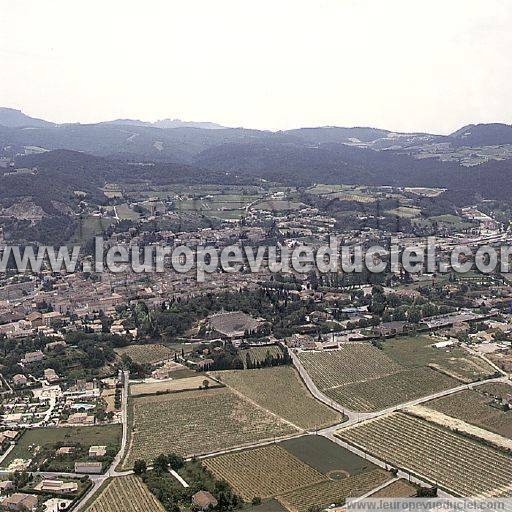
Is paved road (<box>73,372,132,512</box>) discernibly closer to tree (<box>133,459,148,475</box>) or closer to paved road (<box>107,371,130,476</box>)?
paved road (<box>107,371,130,476</box>)

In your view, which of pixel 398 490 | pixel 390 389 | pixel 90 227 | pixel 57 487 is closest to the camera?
pixel 398 490

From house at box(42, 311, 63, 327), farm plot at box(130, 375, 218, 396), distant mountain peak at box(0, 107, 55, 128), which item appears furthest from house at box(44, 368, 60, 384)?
distant mountain peak at box(0, 107, 55, 128)

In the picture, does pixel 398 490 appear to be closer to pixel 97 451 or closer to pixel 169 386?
pixel 97 451

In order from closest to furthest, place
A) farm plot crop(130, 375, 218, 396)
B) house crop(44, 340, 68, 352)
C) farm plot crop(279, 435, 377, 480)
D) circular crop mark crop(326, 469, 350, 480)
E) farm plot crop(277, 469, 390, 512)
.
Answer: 1. farm plot crop(277, 469, 390, 512)
2. circular crop mark crop(326, 469, 350, 480)
3. farm plot crop(279, 435, 377, 480)
4. farm plot crop(130, 375, 218, 396)
5. house crop(44, 340, 68, 352)

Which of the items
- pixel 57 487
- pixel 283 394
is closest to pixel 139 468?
pixel 57 487

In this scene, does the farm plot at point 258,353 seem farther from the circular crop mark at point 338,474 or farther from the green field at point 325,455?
the circular crop mark at point 338,474
